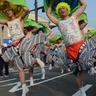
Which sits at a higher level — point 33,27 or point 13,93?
point 33,27

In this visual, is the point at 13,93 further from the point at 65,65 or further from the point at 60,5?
the point at 60,5

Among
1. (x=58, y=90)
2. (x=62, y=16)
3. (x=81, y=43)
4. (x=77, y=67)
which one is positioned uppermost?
(x=62, y=16)

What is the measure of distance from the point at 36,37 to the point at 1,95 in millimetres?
1599

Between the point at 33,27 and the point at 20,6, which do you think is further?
the point at 33,27

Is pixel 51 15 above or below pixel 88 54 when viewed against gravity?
above

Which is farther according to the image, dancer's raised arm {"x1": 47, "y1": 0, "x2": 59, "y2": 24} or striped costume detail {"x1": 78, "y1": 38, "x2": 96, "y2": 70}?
dancer's raised arm {"x1": 47, "y1": 0, "x2": 59, "y2": 24}

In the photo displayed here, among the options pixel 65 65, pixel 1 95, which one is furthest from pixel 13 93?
pixel 65 65

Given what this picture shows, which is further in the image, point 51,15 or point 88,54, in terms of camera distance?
point 51,15

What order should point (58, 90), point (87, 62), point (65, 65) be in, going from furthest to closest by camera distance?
point (58, 90) → point (65, 65) → point (87, 62)

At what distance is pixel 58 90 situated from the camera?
7762 millimetres

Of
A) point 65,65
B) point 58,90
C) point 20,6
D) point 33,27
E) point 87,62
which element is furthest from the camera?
point 33,27

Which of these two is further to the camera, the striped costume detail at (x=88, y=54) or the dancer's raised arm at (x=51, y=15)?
the dancer's raised arm at (x=51, y=15)

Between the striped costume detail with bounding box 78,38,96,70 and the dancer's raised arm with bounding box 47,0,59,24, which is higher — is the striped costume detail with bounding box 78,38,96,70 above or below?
below

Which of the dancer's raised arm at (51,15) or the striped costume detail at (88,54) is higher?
the dancer's raised arm at (51,15)
